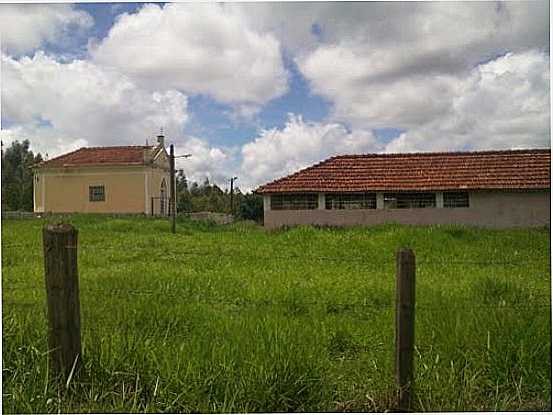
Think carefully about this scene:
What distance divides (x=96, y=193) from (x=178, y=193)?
0.83m

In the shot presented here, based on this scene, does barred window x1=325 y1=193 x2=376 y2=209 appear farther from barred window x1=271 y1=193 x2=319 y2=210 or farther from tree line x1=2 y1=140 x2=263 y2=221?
tree line x1=2 y1=140 x2=263 y2=221

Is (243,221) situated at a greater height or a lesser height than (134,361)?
greater

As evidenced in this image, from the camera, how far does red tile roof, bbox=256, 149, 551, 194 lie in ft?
13.5

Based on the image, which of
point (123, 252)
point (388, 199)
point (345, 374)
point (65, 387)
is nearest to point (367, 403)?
point (345, 374)

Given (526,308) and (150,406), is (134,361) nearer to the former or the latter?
(150,406)

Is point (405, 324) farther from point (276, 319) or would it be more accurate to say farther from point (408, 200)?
point (408, 200)

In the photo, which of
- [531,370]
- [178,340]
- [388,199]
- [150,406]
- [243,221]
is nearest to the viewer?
[150,406]

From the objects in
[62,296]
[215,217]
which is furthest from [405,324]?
[215,217]

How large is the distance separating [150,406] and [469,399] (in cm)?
120

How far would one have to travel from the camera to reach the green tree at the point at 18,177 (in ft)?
11.3

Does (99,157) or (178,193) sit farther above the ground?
(99,157)

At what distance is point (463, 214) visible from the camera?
4246 mm

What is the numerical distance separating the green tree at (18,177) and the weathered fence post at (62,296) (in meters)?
1.48

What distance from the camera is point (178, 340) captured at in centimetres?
269
